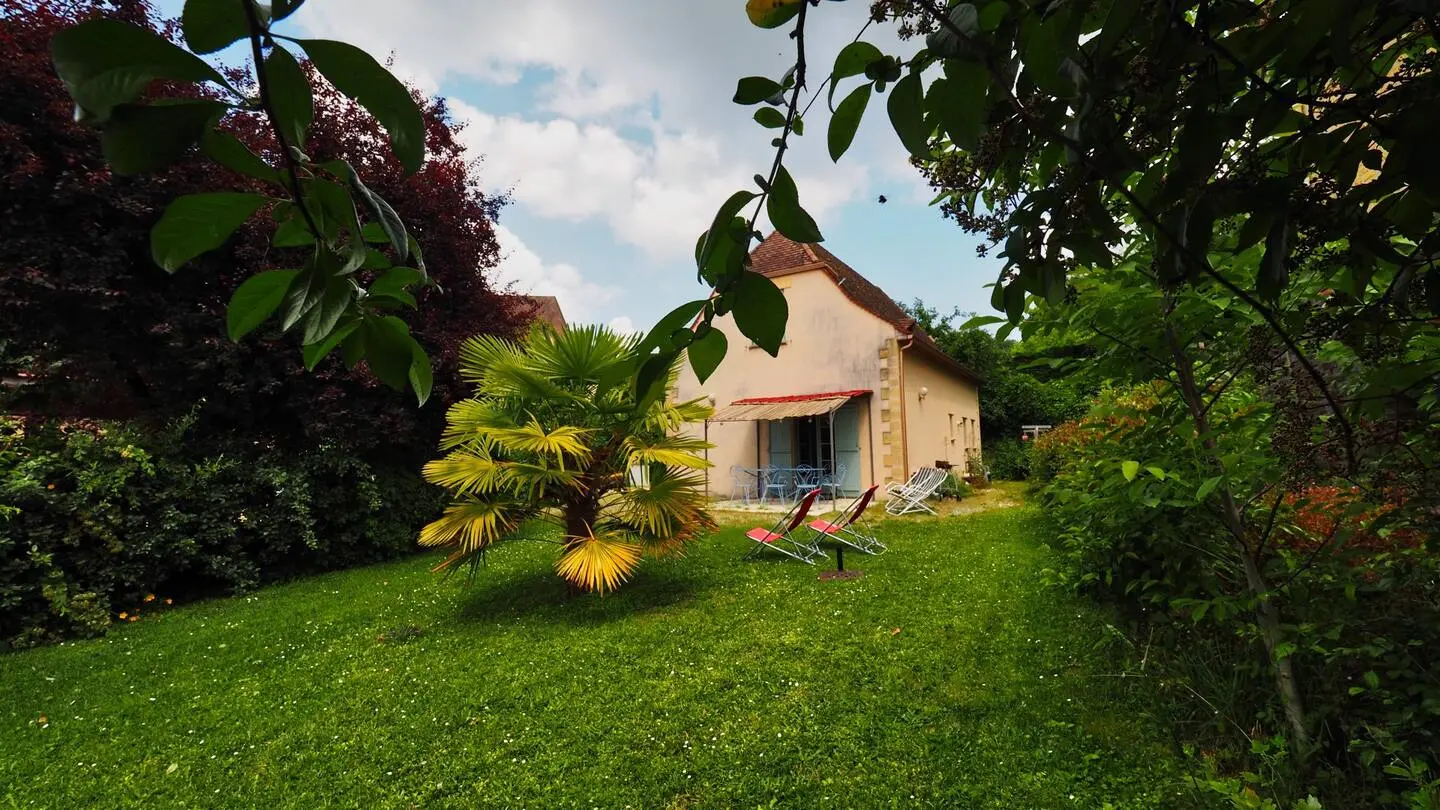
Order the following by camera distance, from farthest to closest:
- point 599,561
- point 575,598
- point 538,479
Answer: point 575,598
point 538,479
point 599,561

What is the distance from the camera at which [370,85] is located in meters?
0.50

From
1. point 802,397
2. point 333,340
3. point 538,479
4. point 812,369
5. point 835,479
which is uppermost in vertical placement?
point 812,369

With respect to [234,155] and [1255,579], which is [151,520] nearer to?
[234,155]

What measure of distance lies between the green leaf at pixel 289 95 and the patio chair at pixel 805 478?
1423cm

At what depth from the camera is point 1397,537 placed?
2719 mm

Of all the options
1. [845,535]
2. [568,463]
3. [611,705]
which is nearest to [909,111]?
[611,705]

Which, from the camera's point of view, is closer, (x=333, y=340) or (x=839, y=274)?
(x=333, y=340)

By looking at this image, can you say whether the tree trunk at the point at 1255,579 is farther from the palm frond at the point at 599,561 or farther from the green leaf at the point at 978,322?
the palm frond at the point at 599,561

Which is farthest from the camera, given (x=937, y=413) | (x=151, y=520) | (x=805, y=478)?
(x=937, y=413)

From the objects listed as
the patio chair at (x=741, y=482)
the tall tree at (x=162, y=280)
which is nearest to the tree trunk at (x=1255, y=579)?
the tall tree at (x=162, y=280)

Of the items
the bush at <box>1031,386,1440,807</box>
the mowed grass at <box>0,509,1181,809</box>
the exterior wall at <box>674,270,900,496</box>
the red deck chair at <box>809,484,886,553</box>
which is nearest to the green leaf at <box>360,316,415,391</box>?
the bush at <box>1031,386,1440,807</box>

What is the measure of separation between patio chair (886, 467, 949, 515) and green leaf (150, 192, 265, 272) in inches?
498

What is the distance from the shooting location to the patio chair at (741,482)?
1603cm

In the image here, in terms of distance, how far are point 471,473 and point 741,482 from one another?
1086 cm
